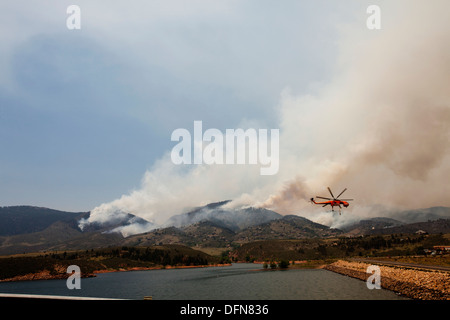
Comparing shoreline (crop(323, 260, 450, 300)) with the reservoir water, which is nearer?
shoreline (crop(323, 260, 450, 300))

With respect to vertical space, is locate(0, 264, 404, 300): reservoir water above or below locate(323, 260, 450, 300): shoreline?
below

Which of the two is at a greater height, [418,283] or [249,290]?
[418,283]

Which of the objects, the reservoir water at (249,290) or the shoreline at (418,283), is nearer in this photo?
the shoreline at (418,283)

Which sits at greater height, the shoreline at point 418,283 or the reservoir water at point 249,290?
the shoreline at point 418,283

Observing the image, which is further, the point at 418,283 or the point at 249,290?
the point at 249,290
